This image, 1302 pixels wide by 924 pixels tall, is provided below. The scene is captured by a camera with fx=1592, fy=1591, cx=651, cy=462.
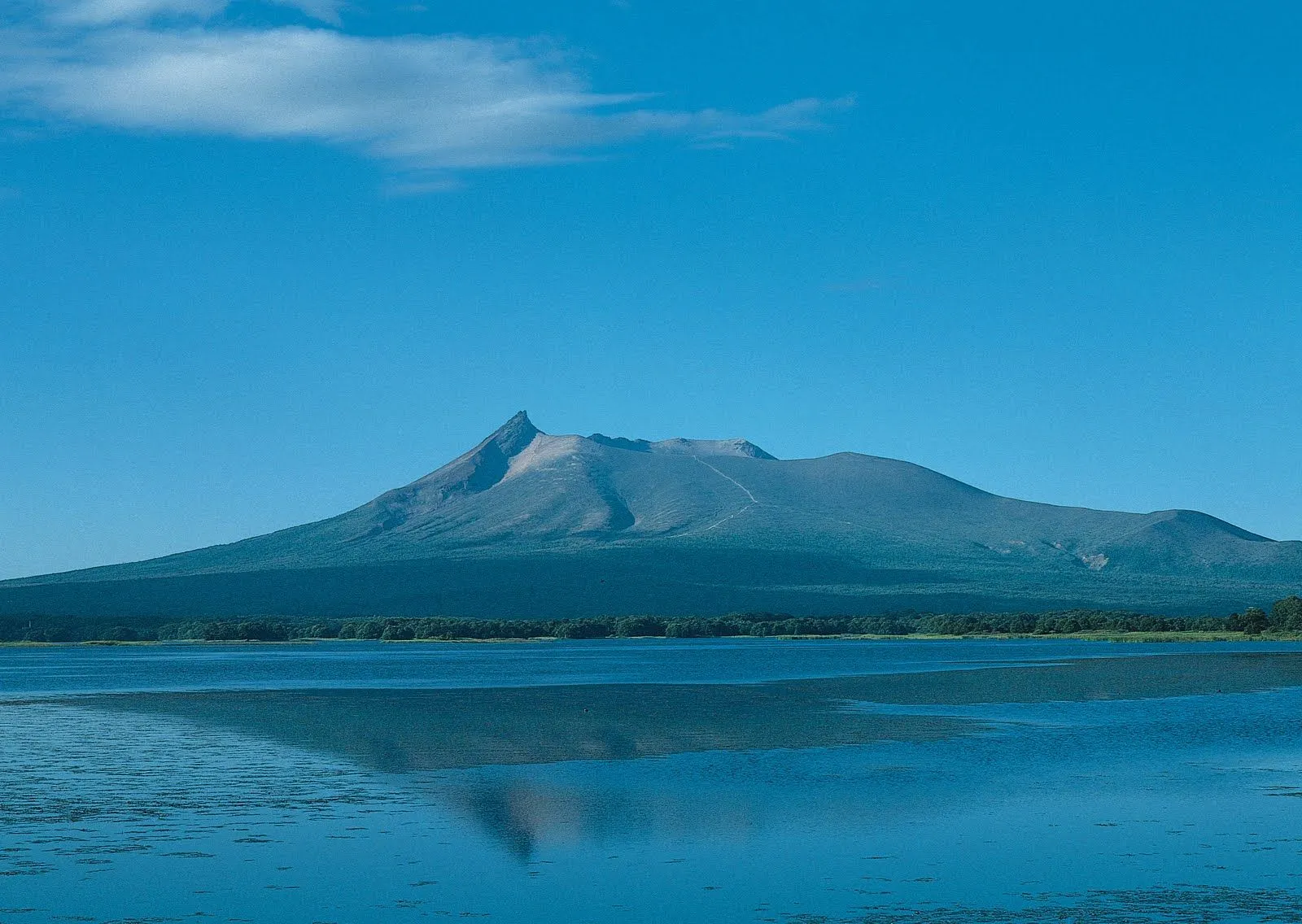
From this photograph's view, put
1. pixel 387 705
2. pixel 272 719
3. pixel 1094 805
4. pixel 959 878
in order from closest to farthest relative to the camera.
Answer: pixel 959 878, pixel 1094 805, pixel 272 719, pixel 387 705

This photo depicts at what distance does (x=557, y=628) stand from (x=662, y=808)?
5939 inches

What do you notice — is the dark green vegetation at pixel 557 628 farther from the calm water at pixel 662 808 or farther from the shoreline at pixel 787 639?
the calm water at pixel 662 808

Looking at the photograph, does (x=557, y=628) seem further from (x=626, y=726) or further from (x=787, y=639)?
(x=626, y=726)

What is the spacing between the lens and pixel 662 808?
26312 mm

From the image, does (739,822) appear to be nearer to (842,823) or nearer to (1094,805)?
(842,823)

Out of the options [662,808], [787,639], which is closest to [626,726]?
[662,808]

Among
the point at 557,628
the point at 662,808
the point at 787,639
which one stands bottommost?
the point at 787,639

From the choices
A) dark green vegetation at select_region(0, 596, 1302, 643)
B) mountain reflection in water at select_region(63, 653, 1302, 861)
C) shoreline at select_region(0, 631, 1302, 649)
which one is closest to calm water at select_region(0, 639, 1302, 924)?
mountain reflection in water at select_region(63, 653, 1302, 861)

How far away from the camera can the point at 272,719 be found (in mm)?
46719

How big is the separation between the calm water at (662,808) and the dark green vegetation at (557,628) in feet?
340

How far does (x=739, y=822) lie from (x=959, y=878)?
17.1ft

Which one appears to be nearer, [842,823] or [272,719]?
[842,823]

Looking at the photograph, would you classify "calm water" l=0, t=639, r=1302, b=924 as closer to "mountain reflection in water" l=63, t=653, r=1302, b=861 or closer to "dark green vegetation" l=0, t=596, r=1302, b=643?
"mountain reflection in water" l=63, t=653, r=1302, b=861

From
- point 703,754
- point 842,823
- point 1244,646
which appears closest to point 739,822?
point 842,823
